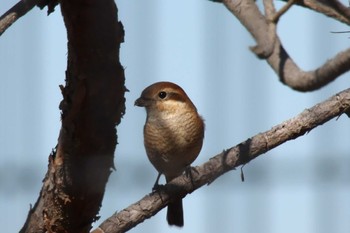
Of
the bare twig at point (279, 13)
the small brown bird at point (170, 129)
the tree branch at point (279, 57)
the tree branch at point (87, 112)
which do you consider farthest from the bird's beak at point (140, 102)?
the tree branch at point (87, 112)

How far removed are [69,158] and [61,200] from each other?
145 millimetres

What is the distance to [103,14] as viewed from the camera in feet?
5.12

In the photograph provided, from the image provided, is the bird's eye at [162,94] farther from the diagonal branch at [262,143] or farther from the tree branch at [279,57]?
the diagonal branch at [262,143]

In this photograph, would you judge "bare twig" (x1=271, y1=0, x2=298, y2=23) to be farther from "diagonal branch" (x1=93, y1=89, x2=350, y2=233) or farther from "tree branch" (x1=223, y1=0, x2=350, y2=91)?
"diagonal branch" (x1=93, y1=89, x2=350, y2=233)

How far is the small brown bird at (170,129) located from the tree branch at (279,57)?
95 centimetres

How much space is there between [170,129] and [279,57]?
1207 mm

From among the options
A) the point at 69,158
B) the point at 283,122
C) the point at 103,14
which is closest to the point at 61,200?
the point at 69,158

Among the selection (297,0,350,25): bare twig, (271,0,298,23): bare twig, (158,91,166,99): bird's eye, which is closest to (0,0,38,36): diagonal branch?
(297,0,350,25): bare twig

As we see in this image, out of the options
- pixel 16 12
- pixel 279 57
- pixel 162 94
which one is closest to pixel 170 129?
pixel 162 94

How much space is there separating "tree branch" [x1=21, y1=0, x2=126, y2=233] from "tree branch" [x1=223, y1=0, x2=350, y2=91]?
91 centimetres

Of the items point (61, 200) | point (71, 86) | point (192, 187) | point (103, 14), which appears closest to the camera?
point (103, 14)

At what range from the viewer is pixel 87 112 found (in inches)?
65.8

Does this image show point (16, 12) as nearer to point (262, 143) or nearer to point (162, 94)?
point (262, 143)

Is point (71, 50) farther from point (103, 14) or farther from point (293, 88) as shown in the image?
point (293, 88)
